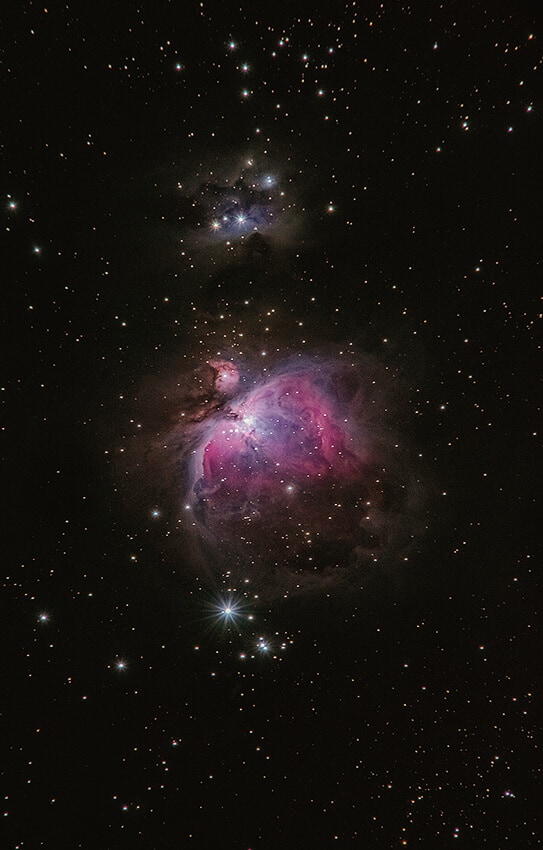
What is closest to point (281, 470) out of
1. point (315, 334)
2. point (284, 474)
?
point (284, 474)

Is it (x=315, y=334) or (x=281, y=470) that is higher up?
(x=315, y=334)

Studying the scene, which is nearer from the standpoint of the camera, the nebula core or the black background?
the black background

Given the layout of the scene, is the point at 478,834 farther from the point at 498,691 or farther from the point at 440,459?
the point at 440,459

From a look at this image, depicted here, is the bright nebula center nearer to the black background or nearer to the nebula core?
the nebula core

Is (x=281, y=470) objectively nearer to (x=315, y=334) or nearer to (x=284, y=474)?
(x=284, y=474)

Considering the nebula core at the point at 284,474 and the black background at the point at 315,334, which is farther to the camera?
the nebula core at the point at 284,474

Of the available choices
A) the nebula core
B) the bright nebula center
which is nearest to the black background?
the nebula core

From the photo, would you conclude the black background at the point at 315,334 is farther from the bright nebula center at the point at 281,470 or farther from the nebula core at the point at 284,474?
the bright nebula center at the point at 281,470

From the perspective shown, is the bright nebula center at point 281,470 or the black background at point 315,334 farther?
the bright nebula center at point 281,470

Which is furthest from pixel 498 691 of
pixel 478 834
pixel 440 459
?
pixel 440 459

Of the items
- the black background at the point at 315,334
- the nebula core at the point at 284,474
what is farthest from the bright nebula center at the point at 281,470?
the black background at the point at 315,334

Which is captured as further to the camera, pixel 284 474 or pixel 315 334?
pixel 284 474
